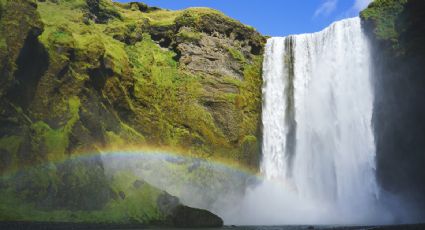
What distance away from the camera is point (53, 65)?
1812 inches

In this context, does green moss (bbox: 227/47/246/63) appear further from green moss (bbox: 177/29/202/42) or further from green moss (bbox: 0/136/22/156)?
green moss (bbox: 0/136/22/156)

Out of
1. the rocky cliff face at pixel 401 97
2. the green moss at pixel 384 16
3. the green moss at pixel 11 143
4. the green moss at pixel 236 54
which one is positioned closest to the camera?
the green moss at pixel 11 143

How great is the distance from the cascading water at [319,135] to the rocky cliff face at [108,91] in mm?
3497

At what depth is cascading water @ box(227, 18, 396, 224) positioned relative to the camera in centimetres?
5328

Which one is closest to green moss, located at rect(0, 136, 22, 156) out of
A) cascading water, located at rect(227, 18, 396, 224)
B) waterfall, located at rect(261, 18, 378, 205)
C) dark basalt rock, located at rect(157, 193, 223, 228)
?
dark basalt rock, located at rect(157, 193, 223, 228)

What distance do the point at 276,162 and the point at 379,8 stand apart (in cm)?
2404

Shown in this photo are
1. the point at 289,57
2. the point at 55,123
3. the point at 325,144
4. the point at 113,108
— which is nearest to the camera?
the point at 55,123

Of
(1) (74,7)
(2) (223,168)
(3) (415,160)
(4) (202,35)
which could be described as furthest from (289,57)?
(1) (74,7)

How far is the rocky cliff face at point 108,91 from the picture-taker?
39.4 metres

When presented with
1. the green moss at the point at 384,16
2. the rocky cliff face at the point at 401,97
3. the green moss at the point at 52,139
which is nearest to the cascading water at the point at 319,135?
the rocky cliff face at the point at 401,97

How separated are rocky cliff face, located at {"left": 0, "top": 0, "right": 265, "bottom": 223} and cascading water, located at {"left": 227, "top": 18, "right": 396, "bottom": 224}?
3.50 meters

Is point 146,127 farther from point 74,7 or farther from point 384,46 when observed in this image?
point 384,46

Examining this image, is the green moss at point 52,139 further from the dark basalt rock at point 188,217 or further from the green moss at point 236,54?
the green moss at point 236,54

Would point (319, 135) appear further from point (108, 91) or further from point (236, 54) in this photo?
point (108, 91)
